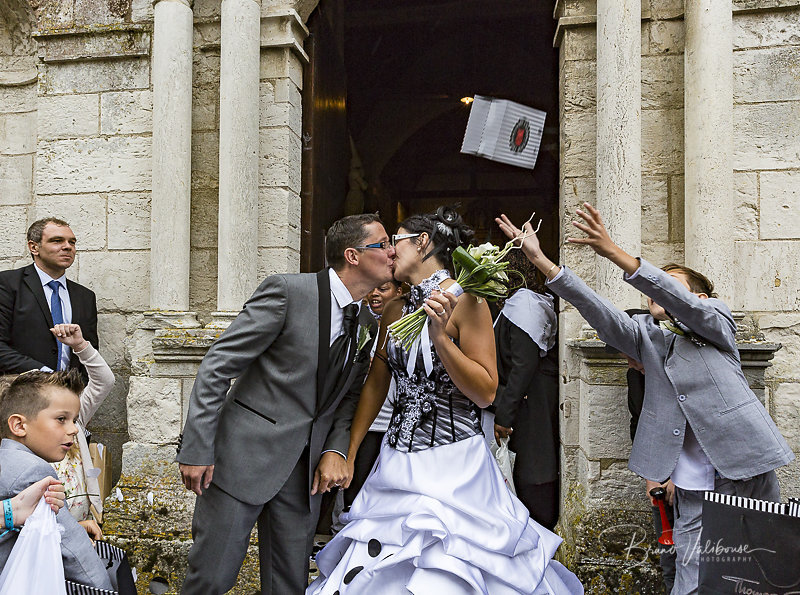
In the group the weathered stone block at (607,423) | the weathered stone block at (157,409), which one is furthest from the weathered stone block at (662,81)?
the weathered stone block at (157,409)

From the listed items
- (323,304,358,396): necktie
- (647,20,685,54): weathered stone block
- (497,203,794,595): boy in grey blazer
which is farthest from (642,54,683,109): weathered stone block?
(323,304,358,396): necktie

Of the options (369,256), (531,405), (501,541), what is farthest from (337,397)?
(531,405)

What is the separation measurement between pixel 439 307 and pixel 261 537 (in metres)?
1.31

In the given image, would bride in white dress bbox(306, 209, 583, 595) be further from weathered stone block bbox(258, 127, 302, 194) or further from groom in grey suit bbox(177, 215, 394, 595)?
weathered stone block bbox(258, 127, 302, 194)

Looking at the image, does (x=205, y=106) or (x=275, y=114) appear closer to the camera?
(x=275, y=114)

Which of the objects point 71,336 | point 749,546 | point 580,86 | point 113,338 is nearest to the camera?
point 749,546

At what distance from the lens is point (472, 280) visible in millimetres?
2645

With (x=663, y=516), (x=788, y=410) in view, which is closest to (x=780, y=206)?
A: (x=788, y=410)

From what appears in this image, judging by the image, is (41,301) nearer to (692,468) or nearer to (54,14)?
(54,14)

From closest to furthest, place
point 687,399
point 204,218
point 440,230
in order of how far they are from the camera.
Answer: point 687,399
point 440,230
point 204,218

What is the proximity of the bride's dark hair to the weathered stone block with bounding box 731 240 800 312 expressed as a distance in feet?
7.13

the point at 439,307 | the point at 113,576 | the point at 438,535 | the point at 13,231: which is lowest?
the point at 113,576

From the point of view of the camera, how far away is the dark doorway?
510cm

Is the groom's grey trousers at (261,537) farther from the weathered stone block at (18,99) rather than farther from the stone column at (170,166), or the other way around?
the weathered stone block at (18,99)
